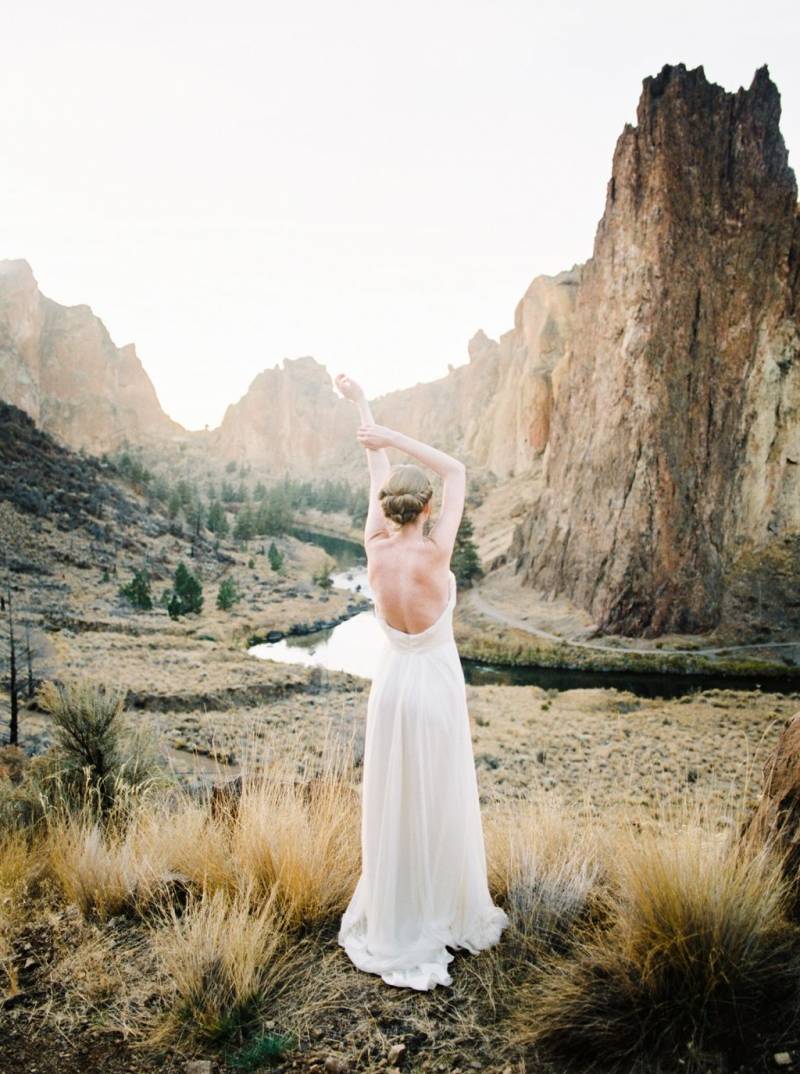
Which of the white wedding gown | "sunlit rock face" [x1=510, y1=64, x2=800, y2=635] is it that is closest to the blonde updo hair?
the white wedding gown

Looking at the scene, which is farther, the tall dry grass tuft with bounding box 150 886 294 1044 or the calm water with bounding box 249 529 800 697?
the calm water with bounding box 249 529 800 697

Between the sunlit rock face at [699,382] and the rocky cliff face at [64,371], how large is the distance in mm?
125744

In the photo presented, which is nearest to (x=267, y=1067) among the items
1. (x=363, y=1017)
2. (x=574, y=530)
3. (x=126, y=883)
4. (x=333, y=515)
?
(x=363, y=1017)

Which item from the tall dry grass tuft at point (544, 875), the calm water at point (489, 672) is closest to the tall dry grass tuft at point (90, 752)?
the tall dry grass tuft at point (544, 875)

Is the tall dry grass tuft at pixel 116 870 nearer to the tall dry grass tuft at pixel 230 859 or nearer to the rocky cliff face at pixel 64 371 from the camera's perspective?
the tall dry grass tuft at pixel 230 859

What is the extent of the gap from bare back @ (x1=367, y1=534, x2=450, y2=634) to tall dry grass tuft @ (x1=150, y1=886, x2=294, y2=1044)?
4.68ft

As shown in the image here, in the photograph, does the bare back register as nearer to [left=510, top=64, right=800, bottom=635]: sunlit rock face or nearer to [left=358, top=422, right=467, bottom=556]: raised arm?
[left=358, top=422, right=467, bottom=556]: raised arm

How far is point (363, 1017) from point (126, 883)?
5.22 feet

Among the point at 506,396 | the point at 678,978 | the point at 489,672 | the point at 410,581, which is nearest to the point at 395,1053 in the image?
the point at 678,978

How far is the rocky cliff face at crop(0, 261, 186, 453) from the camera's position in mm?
144625

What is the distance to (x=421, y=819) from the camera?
136 inches

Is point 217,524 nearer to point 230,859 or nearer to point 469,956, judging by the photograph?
point 230,859

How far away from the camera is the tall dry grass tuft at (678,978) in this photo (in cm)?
251

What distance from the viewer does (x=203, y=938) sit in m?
3.09
